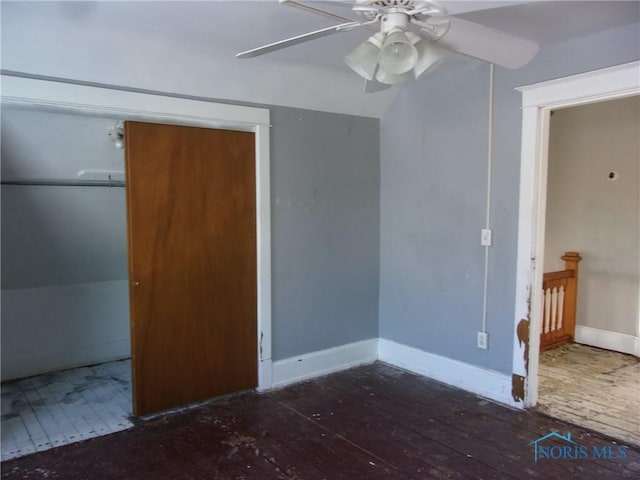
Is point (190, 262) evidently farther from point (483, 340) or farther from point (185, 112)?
point (483, 340)

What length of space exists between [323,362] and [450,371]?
0.99 metres

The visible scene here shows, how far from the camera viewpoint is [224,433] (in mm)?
2861

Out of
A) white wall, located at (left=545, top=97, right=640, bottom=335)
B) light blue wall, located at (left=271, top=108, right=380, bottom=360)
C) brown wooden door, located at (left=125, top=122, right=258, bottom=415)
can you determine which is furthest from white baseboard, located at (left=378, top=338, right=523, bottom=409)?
white wall, located at (left=545, top=97, right=640, bottom=335)

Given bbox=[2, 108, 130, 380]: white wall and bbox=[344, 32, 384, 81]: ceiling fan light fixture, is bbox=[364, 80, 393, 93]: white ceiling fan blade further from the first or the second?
bbox=[2, 108, 130, 380]: white wall

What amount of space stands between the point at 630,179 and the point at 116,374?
4.81 metres

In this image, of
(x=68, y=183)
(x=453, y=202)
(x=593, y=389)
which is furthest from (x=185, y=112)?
(x=593, y=389)

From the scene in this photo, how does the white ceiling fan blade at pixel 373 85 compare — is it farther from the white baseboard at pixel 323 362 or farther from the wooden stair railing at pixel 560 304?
the wooden stair railing at pixel 560 304

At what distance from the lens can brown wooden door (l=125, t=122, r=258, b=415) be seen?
303 centimetres

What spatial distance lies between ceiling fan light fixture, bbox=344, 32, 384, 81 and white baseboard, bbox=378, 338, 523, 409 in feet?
7.71

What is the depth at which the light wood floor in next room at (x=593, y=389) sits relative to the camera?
2953mm

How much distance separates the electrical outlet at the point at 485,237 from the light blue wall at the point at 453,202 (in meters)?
0.04

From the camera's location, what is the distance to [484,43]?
210 cm

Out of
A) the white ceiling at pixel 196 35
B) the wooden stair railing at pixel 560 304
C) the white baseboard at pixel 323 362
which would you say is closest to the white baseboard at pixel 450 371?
the white baseboard at pixel 323 362

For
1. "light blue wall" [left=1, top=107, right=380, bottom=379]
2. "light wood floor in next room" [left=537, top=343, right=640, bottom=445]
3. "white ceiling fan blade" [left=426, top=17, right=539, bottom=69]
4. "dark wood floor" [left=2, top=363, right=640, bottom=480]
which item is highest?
"white ceiling fan blade" [left=426, top=17, right=539, bottom=69]
